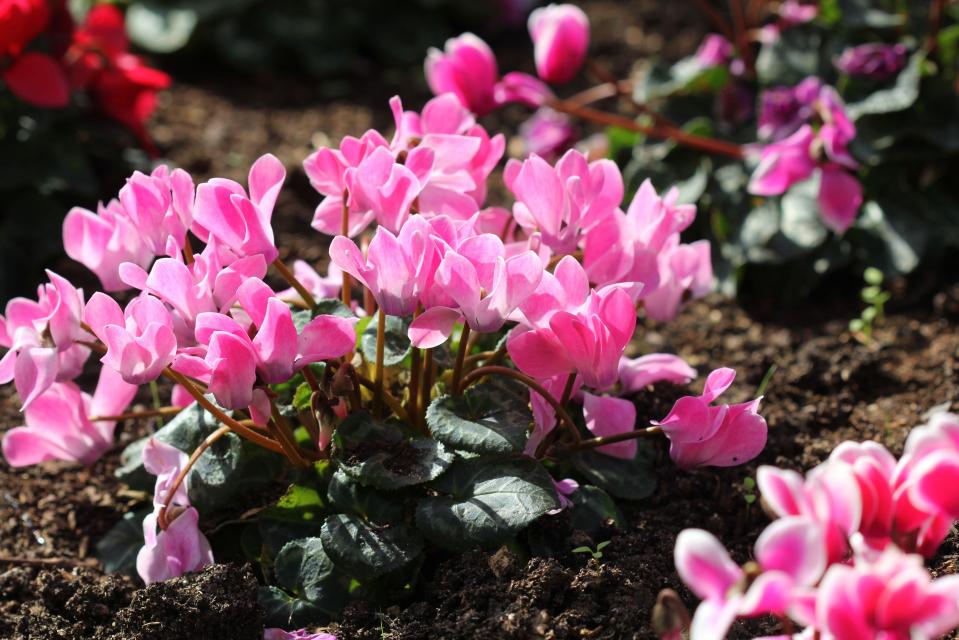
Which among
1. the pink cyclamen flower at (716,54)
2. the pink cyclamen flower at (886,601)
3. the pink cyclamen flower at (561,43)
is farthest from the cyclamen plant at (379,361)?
the pink cyclamen flower at (716,54)

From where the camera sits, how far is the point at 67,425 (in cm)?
193

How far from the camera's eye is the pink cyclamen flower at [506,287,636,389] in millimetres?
1543

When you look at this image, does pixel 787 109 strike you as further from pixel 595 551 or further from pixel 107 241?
pixel 107 241

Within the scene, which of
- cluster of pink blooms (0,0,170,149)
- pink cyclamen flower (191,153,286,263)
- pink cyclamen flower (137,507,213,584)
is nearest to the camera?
pink cyclamen flower (191,153,286,263)

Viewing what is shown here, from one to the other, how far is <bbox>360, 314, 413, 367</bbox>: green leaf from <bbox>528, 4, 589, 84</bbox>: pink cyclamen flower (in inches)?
38.0

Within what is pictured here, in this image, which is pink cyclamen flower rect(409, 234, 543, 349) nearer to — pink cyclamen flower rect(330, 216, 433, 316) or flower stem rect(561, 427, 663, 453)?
→ pink cyclamen flower rect(330, 216, 433, 316)

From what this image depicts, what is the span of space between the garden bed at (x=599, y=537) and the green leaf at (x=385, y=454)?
0.14m

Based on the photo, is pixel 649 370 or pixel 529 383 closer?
pixel 529 383

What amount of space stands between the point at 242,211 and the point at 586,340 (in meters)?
0.49

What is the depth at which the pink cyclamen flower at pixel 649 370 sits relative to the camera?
195 cm

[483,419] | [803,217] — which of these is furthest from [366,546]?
[803,217]

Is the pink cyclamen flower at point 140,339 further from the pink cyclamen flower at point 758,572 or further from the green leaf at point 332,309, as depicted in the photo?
the pink cyclamen flower at point 758,572

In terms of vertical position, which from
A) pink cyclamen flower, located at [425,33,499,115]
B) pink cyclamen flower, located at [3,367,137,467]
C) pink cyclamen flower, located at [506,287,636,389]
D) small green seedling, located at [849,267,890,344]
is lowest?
small green seedling, located at [849,267,890,344]

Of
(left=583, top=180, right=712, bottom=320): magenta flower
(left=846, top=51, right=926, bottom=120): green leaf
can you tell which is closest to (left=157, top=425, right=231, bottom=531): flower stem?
(left=583, top=180, right=712, bottom=320): magenta flower
